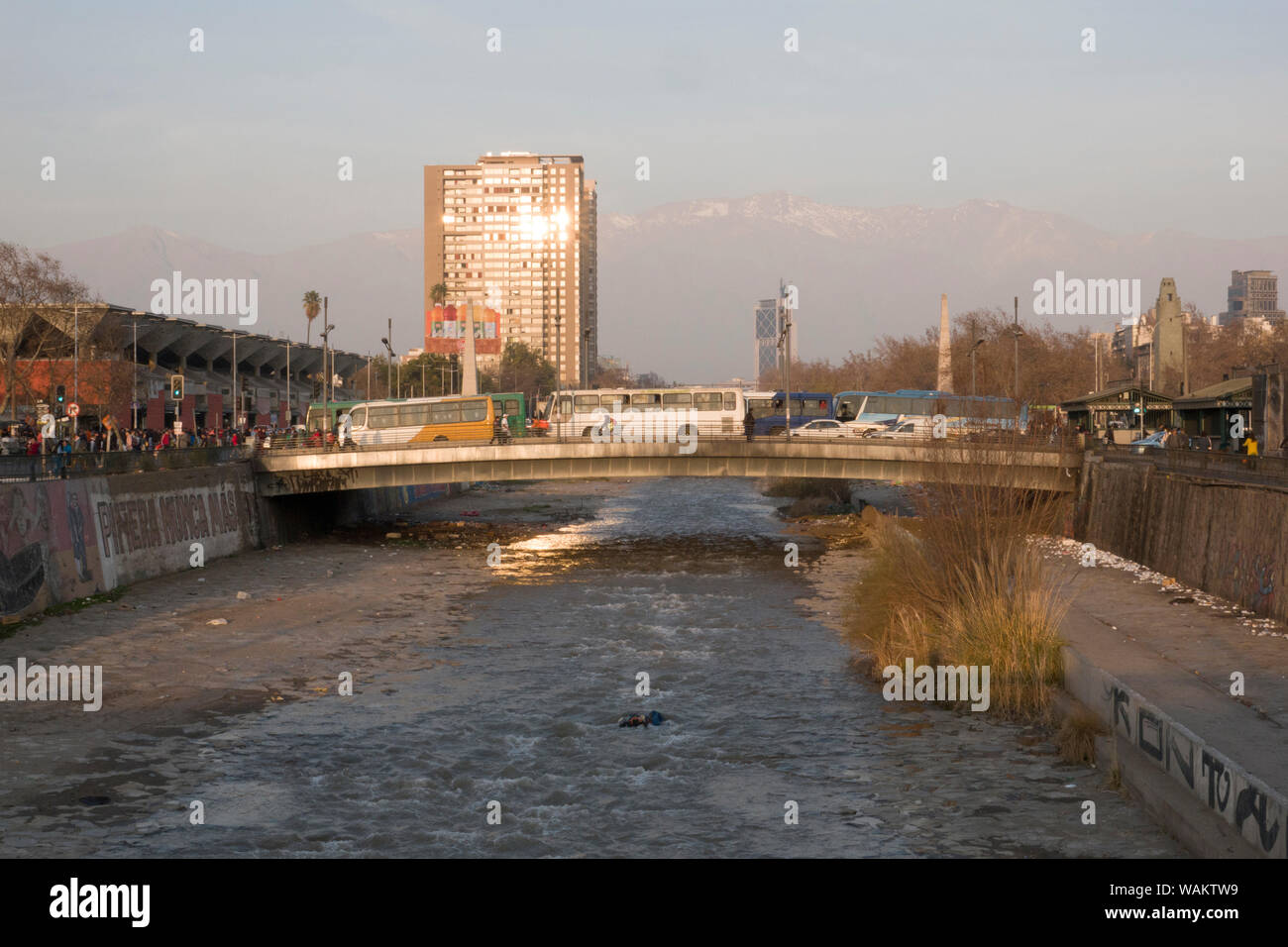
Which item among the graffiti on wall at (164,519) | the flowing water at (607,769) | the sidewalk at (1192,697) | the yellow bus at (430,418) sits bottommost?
the flowing water at (607,769)

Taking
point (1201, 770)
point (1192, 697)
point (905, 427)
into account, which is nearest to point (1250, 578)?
point (1192, 697)

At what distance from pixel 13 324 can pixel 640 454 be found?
1856 inches

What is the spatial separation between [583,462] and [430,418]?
1760cm

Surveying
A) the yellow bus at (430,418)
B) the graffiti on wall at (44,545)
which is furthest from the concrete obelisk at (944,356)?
the graffiti on wall at (44,545)

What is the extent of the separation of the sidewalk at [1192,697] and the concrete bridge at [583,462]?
19.0m

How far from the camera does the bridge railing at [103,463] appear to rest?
3416cm

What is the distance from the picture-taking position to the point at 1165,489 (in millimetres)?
39219

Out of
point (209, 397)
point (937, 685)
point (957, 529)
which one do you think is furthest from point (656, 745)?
point (209, 397)

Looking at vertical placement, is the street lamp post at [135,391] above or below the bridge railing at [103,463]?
above

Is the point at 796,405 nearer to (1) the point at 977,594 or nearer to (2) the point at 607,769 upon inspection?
(1) the point at 977,594

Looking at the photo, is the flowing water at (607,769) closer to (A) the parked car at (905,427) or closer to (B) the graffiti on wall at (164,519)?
(B) the graffiti on wall at (164,519)

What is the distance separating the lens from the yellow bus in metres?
69.4

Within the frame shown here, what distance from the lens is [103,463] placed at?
39438 millimetres
